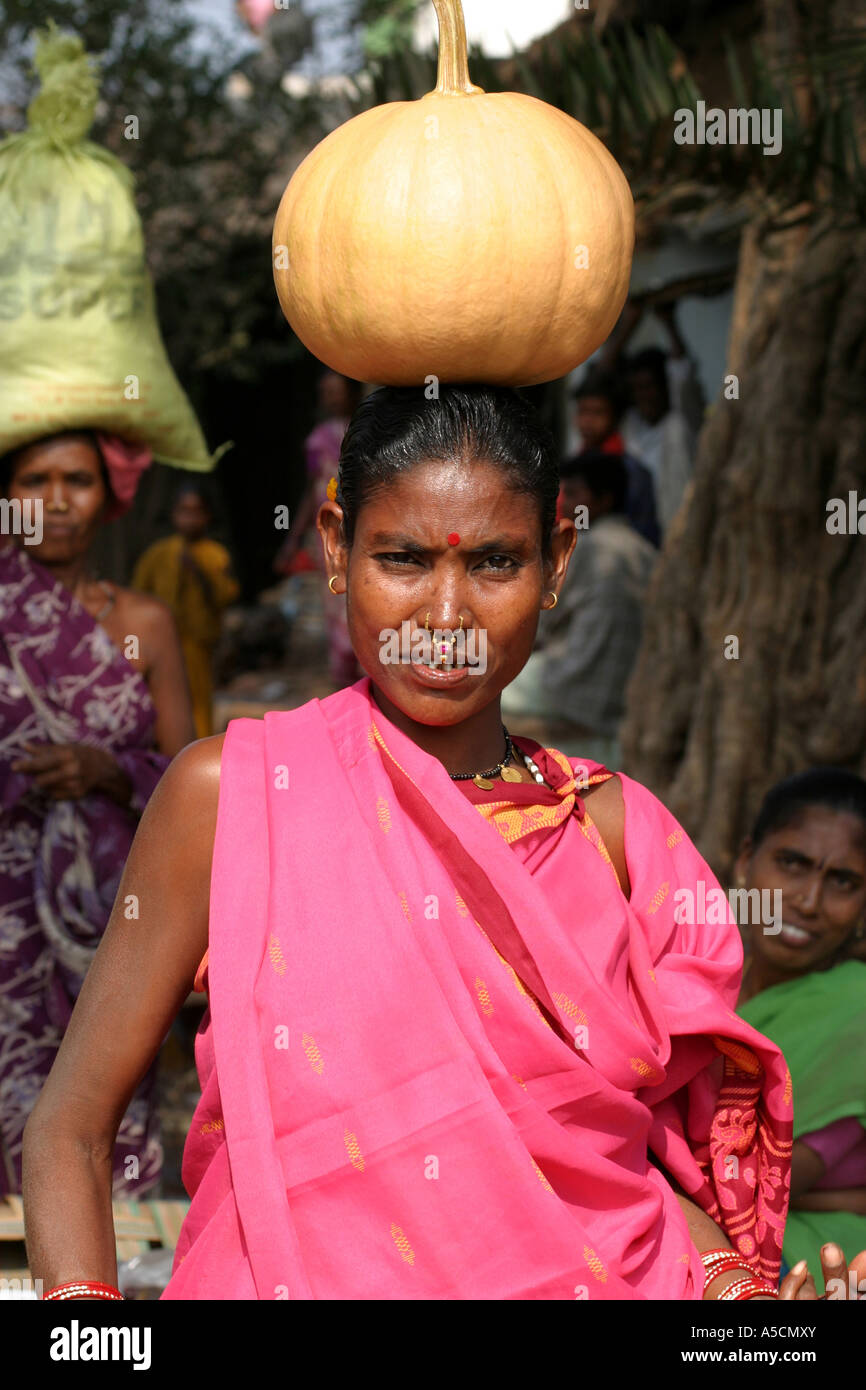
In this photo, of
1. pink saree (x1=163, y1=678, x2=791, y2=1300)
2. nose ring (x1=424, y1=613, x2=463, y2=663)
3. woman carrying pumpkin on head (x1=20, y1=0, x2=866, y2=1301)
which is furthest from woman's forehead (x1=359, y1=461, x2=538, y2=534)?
pink saree (x1=163, y1=678, x2=791, y2=1300)

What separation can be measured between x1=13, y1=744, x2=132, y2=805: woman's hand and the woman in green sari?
160 centimetres

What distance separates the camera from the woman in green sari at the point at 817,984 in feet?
10.8

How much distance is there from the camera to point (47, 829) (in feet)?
13.0

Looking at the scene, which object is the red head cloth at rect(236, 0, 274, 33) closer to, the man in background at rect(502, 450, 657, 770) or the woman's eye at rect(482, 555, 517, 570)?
the man in background at rect(502, 450, 657, 770)

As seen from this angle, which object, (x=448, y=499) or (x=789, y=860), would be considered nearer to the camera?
(x=448, y=499)

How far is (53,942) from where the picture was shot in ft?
12.8

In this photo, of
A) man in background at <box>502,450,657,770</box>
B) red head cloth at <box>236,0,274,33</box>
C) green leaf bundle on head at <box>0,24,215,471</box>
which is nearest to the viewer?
green leaf bundle on head at <box>0,24,215,471</box>

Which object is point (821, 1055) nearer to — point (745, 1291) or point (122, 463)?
point (745, 1291)

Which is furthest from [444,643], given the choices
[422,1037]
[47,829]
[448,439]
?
[47,829]

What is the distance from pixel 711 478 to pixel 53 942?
322cm

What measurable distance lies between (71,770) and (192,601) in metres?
5.58

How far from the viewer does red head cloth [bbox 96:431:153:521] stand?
394 cm

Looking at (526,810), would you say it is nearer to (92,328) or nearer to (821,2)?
(92,328)

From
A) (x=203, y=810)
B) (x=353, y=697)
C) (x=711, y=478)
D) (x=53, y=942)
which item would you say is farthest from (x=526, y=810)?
(x=711, y=478)
